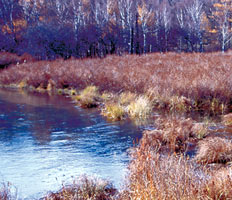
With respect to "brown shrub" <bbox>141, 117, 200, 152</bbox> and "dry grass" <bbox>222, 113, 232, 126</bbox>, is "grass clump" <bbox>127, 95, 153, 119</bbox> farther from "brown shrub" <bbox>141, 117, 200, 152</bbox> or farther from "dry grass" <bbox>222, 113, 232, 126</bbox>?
"brown shrub" <bbox>141, 117, 200, 152</bbox>

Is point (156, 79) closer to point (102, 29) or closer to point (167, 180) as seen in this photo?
point (167, 180)

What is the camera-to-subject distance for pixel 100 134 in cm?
1073

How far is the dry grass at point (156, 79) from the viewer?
14077 millimetres

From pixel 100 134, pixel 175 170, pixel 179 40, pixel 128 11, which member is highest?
pixel 128 11

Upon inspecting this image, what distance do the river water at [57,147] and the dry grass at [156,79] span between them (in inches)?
116

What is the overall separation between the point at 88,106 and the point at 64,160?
25.4 ft

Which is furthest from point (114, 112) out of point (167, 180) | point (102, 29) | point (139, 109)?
point (102, 29)

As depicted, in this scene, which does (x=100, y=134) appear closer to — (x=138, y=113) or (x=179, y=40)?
(x=138, y=113)

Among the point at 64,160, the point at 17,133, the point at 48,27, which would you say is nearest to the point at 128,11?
the point at 48,27

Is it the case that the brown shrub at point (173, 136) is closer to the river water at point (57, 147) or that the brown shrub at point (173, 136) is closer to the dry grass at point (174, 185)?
the river water at point (57, 147)

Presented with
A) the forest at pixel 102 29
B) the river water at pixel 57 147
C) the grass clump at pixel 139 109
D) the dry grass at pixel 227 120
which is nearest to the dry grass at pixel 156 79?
the grass clump at pixel 139 109

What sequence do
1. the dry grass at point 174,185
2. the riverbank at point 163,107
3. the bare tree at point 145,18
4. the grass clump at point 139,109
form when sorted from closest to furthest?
the dry grass at point 174,185
the riverbank at point 163,107
the grass clump at point 139,109
the bare tree at point 145,18

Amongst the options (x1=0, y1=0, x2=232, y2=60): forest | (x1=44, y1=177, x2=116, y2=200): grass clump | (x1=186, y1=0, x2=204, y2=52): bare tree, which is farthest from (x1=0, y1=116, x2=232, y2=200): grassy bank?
(x1=186, y1=0, x2=204, y2=52): bare tree

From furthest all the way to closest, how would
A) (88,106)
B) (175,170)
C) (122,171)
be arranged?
(88,106), (122,171), (175,170)
